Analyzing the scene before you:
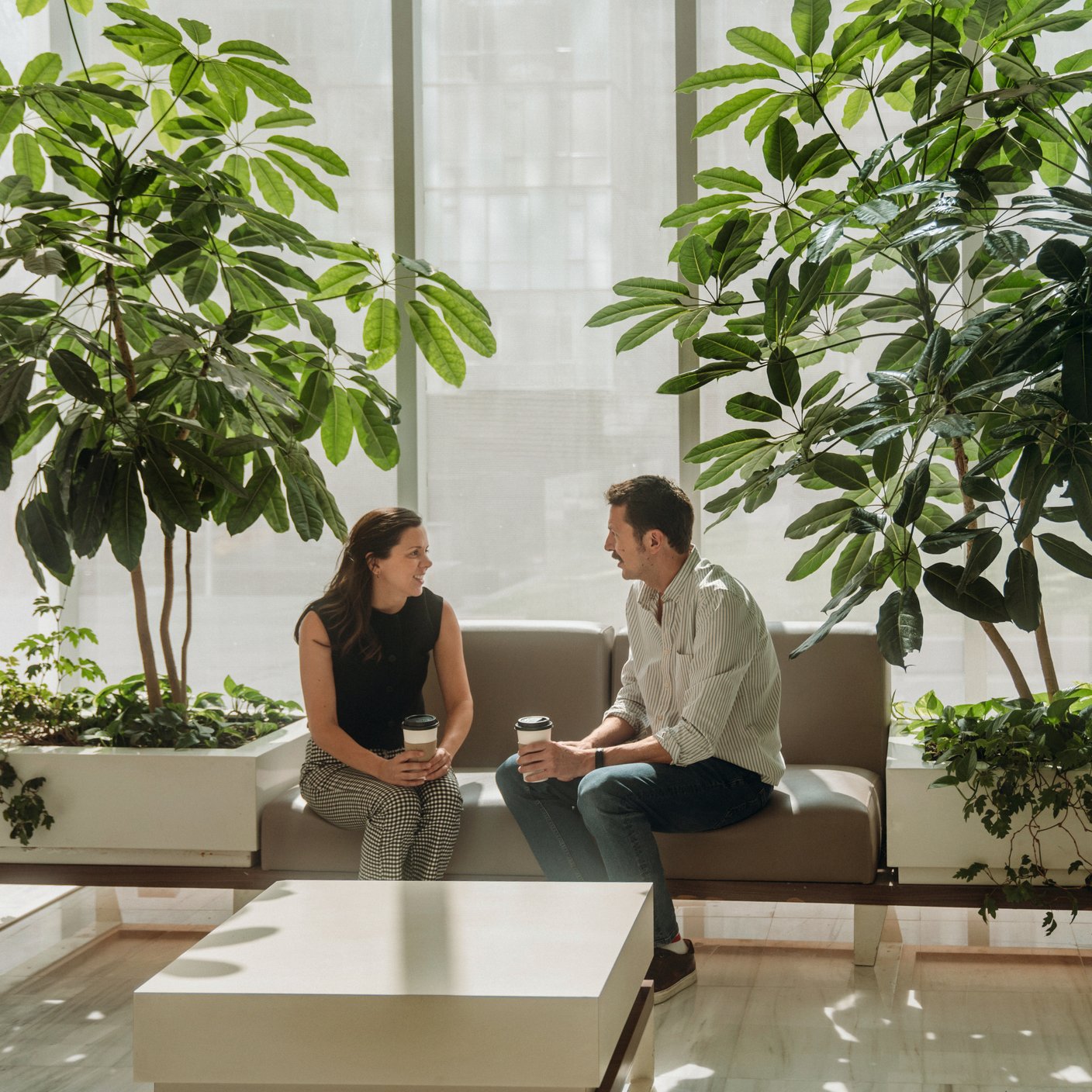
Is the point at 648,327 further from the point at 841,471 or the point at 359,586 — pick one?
the point at 359,586

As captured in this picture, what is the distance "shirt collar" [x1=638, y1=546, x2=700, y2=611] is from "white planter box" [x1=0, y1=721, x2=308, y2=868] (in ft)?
3.19

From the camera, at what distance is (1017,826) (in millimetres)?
2699

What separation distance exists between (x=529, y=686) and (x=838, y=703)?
797 mm

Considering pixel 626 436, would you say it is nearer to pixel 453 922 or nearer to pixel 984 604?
pixel 984 604

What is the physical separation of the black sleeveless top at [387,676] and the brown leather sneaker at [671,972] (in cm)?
79

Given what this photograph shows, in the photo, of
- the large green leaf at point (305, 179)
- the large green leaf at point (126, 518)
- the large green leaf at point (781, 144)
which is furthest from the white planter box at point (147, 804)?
the large green leaf at point (781, 144)

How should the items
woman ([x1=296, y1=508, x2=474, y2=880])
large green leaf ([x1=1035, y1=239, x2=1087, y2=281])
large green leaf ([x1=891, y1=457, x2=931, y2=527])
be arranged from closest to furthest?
large green leaf ([x1=1035, y1=239, x2=1087, y2=281]), large green leaf ([x1=891, y1=457, x2=931, y2=527]), woman ([x1=296, y1=508, x2=474, y2=880])

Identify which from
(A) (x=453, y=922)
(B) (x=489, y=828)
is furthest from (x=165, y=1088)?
(B) (x=489, y=828)

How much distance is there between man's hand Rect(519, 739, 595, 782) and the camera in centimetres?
270

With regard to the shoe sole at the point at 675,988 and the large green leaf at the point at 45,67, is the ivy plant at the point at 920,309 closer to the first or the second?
the shoe sole at the point at 675,988

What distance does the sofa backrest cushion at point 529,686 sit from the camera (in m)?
3.38

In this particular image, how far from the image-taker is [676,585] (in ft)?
9.62

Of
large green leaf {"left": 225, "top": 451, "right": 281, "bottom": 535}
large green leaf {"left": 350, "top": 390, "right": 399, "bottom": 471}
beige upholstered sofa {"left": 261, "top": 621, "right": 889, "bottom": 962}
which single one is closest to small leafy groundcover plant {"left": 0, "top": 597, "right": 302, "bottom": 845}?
beige upholstered sofa {"left": 261, "top": 621, "right": 889, "bottom": 962}

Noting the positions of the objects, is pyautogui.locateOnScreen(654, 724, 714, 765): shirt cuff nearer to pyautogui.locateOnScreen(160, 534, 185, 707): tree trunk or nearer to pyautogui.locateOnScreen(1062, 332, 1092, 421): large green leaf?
pyautogui.locateOnScreen(1062, 332, 1092, 421): large green leaf
